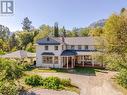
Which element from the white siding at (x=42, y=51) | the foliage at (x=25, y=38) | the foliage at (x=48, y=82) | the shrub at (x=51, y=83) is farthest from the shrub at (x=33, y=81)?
the foliage at (x=25, y=38)

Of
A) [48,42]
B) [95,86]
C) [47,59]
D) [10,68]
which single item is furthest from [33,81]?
[48,42]

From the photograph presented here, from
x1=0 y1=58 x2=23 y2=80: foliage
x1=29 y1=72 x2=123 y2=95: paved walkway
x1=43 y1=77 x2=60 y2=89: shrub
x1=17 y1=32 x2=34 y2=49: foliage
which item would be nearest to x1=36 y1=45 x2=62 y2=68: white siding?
x1=29 y1=72 x2=123 y2=95: paved walkway

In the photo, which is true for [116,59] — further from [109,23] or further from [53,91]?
[53,91]

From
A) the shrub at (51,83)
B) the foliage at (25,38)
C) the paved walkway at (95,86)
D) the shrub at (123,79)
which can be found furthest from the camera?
the foliage at (25,38)

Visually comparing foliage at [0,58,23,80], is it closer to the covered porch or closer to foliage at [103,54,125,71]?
foliage at [103,54,125,71]

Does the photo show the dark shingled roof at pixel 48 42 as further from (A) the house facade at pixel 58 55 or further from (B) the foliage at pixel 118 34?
(B) the foliage at pixel 118 34

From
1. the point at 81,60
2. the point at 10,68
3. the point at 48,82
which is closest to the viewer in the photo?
the point at 10,68

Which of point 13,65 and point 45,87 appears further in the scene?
point 45,87

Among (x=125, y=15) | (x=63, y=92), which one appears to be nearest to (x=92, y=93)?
(x=63, y=92)

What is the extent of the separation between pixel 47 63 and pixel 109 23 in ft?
55.0

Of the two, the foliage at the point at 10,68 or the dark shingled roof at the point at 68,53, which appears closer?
the foliage at the point at 10,68

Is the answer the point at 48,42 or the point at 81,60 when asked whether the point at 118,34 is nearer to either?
the point at 81,60

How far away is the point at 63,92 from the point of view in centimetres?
2495

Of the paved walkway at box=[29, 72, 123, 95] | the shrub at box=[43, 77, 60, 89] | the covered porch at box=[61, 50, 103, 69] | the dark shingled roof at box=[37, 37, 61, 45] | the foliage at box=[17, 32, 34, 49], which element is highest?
the foliage at box=[17, 32, 34, 49]
